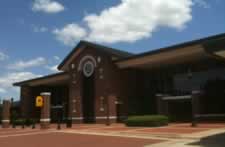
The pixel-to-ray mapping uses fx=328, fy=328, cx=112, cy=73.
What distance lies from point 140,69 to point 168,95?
621 centimetres

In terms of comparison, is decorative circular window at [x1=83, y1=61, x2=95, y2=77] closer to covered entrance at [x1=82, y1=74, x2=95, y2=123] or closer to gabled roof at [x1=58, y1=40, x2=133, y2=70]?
covered entrance at [x1=82, y1=74, x2=95, y2=123]

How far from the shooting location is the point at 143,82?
45250mm

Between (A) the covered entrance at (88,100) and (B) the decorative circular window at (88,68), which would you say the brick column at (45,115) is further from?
(B) the decorative circular window at (88,68)

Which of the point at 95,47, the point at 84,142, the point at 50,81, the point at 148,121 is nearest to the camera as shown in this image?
the point at 84,142

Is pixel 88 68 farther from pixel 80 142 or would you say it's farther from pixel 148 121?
pixel 80 142

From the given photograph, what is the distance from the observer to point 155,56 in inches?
1501

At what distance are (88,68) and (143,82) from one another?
7.82 meters

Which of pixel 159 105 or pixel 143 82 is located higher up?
pixel 143 82

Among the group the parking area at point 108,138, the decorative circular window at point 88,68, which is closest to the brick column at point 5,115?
the decorative circular window at point 88,68

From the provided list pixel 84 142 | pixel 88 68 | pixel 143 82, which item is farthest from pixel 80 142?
pixel 143 82

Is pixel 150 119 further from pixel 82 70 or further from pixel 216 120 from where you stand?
pixel 82 70

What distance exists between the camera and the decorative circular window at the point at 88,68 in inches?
1749

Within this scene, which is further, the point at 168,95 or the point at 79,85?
the point at 79,85

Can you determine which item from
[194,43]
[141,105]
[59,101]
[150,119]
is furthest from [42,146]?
[59,101]
